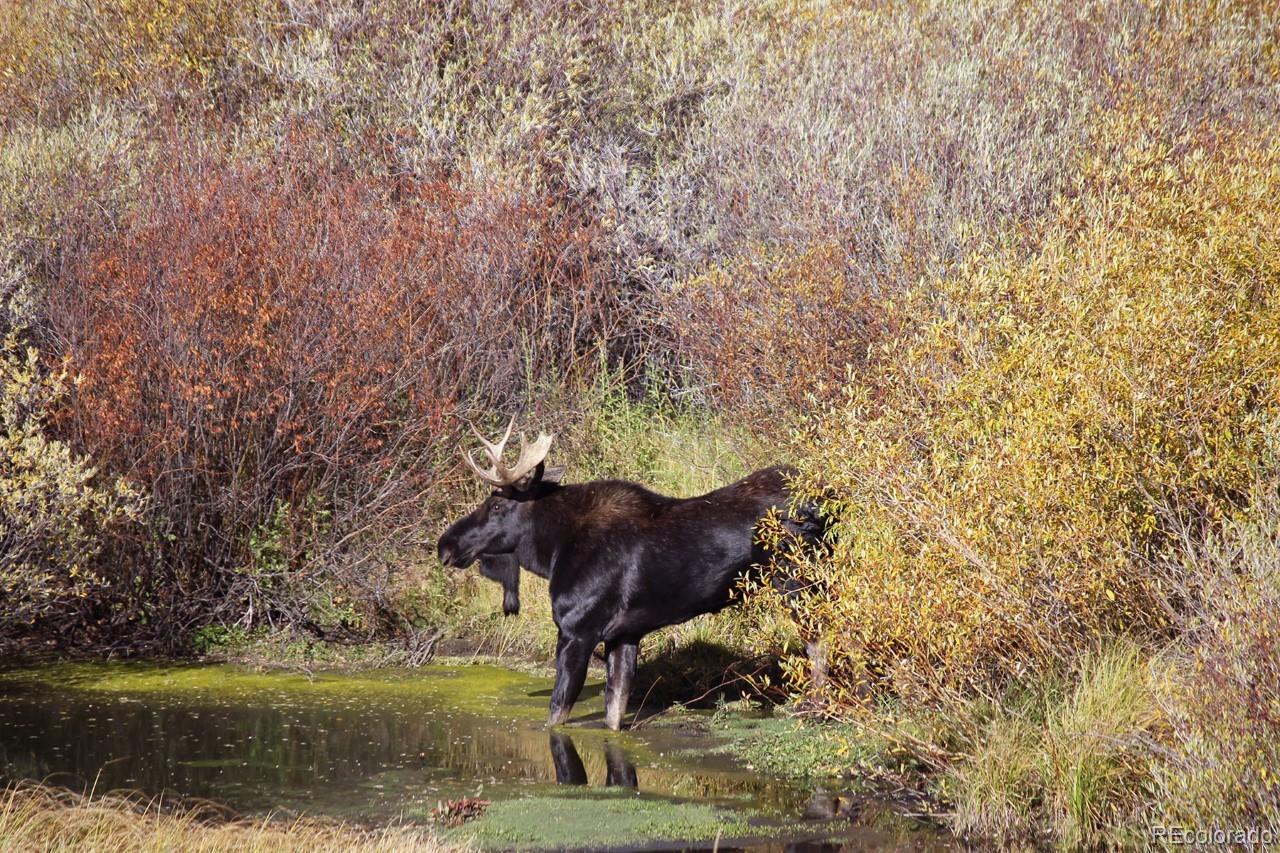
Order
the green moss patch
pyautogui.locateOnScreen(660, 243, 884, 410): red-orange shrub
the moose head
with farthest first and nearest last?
pyautogui.locateOnScreen(660, 243, 884, 410): red-orange shrub → the moose head → the green moss patch

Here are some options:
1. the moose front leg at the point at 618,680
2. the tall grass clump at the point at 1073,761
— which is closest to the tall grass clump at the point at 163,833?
the tall grass clump at the point at 1073,761

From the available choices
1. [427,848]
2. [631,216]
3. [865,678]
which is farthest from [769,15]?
[427,848]

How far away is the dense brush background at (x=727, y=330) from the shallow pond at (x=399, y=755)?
863 millimetres

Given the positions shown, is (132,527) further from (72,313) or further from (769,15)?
(769,15)

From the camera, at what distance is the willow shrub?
8320mm

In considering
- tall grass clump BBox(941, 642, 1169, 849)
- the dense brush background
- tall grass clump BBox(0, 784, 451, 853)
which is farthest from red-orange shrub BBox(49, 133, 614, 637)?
tall grass clump BBox(941, 642, 1169, 849)

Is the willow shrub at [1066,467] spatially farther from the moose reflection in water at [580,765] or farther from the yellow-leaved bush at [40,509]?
the yellow-leaved bush at [40,509]

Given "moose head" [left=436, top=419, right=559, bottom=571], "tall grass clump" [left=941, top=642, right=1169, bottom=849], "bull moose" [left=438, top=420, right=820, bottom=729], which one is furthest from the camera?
"moose head" [left=436, top=419, right=559, bottom=571]

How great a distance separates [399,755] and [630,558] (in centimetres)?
231

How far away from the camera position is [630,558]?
11.3 meters

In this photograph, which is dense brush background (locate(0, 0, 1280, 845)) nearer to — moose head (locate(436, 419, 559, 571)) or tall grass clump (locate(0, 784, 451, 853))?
moose head (locate(436, 419, 559, 571))

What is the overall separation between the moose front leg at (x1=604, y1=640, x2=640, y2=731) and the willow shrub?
7.57ft

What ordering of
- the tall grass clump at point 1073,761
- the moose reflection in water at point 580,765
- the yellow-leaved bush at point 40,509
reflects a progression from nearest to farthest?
the tall grass clump at point 1073,761 < the moose reflection in water at point 580,765 < the yellow-leaved bush at point 40,509

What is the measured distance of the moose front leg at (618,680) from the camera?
1111 centimetres
